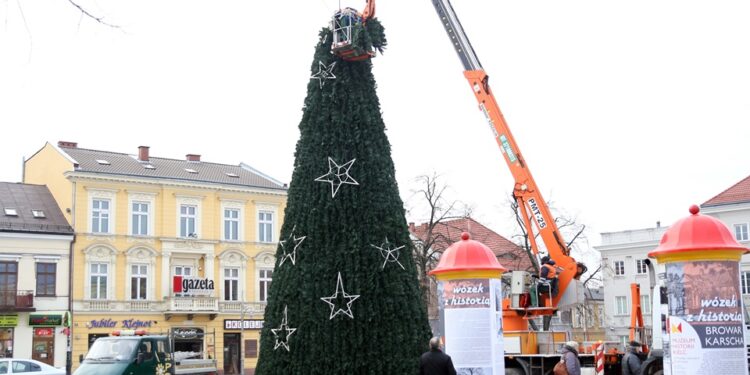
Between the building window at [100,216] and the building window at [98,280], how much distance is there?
183 centimetres

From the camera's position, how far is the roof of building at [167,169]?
47344 millimetres

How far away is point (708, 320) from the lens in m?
11.5

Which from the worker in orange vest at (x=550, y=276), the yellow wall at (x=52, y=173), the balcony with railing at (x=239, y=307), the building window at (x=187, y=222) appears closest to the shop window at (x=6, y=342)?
the yellow wall at (x=52, y=173)

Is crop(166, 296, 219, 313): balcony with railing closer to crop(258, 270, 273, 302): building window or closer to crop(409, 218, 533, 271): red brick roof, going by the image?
crop(258, 270, 273, 302): building window

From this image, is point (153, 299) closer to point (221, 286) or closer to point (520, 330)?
point (221, 286)

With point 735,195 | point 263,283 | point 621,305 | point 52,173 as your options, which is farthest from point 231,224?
point 735,195

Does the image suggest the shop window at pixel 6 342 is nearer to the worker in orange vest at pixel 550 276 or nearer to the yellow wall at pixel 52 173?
the yellow wall at pixel 52 173

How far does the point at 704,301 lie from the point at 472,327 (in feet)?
12.9

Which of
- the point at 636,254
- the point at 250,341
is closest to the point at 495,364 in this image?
the point at 250,341

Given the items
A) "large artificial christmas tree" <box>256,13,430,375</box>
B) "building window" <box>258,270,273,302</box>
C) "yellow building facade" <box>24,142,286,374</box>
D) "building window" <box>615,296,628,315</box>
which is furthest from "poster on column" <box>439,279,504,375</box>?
"building window" <box>615,296,628,315</box>

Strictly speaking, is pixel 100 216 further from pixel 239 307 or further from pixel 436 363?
pixel 436 363

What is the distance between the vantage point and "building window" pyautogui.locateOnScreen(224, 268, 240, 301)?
49594mm

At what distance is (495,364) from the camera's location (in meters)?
14.3

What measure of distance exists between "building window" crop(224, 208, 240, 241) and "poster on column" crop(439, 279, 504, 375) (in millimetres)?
36838
